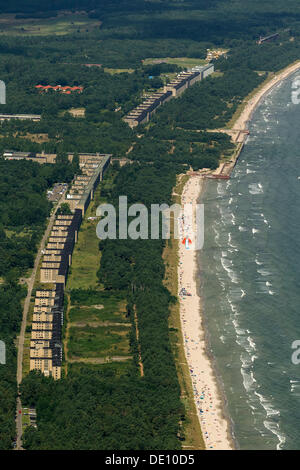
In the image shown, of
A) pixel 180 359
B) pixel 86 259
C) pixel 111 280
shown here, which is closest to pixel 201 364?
pixel 180 359

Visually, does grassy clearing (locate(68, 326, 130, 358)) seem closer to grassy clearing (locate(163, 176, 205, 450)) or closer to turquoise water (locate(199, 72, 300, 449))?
grassy clearing (locate(163, 176, 205, 450))

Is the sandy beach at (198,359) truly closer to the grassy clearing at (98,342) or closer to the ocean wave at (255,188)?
Result: the grassy clearing at (98,342)

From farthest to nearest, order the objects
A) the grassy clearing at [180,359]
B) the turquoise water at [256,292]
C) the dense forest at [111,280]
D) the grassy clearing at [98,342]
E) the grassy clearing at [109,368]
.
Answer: the grassy clearing at [98,342] → the grassy clearing at [109,368] → the turquoise water at [256,292] → the grassy clearing at [180,359] → the dense forest at [111,280]

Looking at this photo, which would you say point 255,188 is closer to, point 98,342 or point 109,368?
point 98,342

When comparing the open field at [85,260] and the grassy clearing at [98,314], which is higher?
the open field at [85,260]

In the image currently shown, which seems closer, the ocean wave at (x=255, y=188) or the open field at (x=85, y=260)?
the open field at (x=85, y=260)

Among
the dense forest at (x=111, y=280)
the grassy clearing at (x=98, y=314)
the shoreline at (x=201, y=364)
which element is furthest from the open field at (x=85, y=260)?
the shoreline at (x=201, y=364)

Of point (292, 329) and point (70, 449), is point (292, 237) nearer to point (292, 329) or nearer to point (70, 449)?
point (292, 329)

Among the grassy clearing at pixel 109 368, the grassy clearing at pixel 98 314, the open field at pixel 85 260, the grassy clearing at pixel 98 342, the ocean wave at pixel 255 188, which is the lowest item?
the grassy clearing at pixel 109 368
